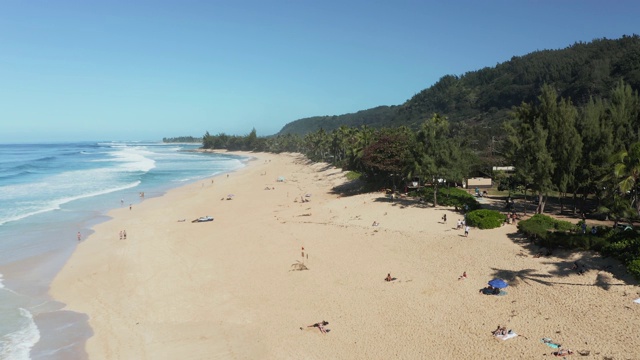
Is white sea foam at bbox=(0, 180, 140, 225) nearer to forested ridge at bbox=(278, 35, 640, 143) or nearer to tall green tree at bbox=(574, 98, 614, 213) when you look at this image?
tall green tree at bbox=(574, 98, 614, 213)

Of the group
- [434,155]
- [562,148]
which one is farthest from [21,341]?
[562,148]

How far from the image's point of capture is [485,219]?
27031 mm

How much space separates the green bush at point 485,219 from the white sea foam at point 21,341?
25.1 meters

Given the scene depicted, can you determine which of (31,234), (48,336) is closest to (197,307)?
(48,336)

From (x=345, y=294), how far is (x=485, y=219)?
12061 millimetres

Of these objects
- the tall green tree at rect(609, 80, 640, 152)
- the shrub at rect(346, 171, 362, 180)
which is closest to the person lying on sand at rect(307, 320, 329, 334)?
the tall green tree at rect(609, 80, 640, 152)

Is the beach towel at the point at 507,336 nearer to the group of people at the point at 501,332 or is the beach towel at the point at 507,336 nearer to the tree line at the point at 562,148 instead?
the group of people at the point at 501,332

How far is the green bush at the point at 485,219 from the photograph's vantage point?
26.9 m

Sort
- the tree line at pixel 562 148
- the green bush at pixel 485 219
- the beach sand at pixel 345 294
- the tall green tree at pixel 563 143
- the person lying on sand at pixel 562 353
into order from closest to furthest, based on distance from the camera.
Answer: the person lying on sand at pixel 562 353, the beach sand at pixel 345 294, the green bush at pixel 485 219, the tree line at pixel 562 148, the tall green tree at pixel 563 143

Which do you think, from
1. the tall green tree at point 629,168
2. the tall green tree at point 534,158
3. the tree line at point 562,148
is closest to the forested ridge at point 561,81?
the tree line at point 562,148

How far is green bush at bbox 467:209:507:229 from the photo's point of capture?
26.9 meters

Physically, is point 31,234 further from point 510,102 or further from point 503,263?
point 510,102

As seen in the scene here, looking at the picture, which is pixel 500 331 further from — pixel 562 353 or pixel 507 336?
pixel 562 353

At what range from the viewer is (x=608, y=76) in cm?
11294
